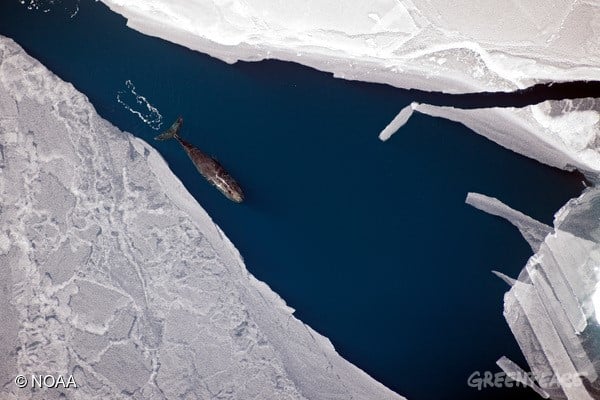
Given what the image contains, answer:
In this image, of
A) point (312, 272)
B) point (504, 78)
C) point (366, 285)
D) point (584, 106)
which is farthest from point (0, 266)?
point (584, 106)

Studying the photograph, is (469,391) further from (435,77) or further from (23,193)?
(23,193)

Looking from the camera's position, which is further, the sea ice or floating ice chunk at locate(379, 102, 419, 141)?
floating ice chunk at locate(379, 102, 419, 141)
